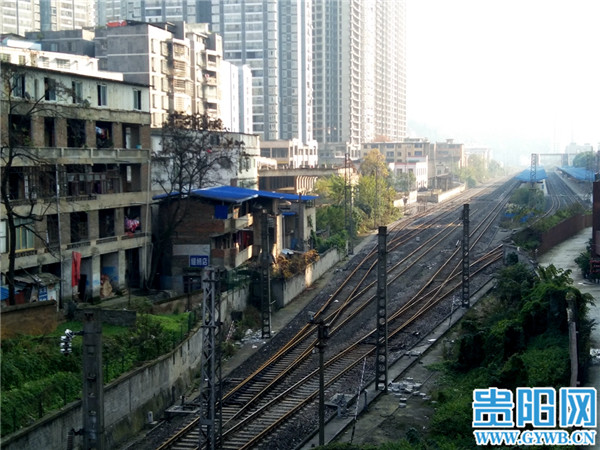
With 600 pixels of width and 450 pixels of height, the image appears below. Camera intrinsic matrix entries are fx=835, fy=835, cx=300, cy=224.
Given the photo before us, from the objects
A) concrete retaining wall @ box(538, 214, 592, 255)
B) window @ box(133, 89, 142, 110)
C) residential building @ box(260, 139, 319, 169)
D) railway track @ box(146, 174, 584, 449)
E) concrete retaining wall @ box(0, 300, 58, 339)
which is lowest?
railway track @ box(146, 174, 584, 449)

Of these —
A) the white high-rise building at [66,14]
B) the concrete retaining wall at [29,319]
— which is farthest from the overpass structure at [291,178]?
the white high-rise building at [66,14]

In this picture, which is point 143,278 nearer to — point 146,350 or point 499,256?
point 146,350

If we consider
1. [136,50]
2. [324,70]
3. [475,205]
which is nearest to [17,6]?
[324,70]

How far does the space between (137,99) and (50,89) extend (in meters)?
7.05

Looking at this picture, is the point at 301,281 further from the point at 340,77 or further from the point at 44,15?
the point at 340,77

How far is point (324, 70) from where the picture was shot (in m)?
144

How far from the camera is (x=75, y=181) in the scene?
34500 millimetres


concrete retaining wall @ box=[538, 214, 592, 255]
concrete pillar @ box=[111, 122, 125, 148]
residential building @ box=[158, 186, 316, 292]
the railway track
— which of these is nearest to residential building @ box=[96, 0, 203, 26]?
the railway track

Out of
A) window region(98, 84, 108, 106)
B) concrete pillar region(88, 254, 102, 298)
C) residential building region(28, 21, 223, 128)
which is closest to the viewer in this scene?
concrete pillar region(88, 254, 102, 298)

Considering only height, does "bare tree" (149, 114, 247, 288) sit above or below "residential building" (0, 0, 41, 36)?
below

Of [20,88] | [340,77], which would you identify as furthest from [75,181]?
[340,77]

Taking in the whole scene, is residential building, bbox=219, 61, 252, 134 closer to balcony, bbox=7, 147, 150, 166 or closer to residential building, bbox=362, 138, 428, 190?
residential building, bbox=362, 138, 428, 190

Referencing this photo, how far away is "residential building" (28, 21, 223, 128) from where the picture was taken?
228 feet

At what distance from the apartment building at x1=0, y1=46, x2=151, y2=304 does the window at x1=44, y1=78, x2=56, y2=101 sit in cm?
4
